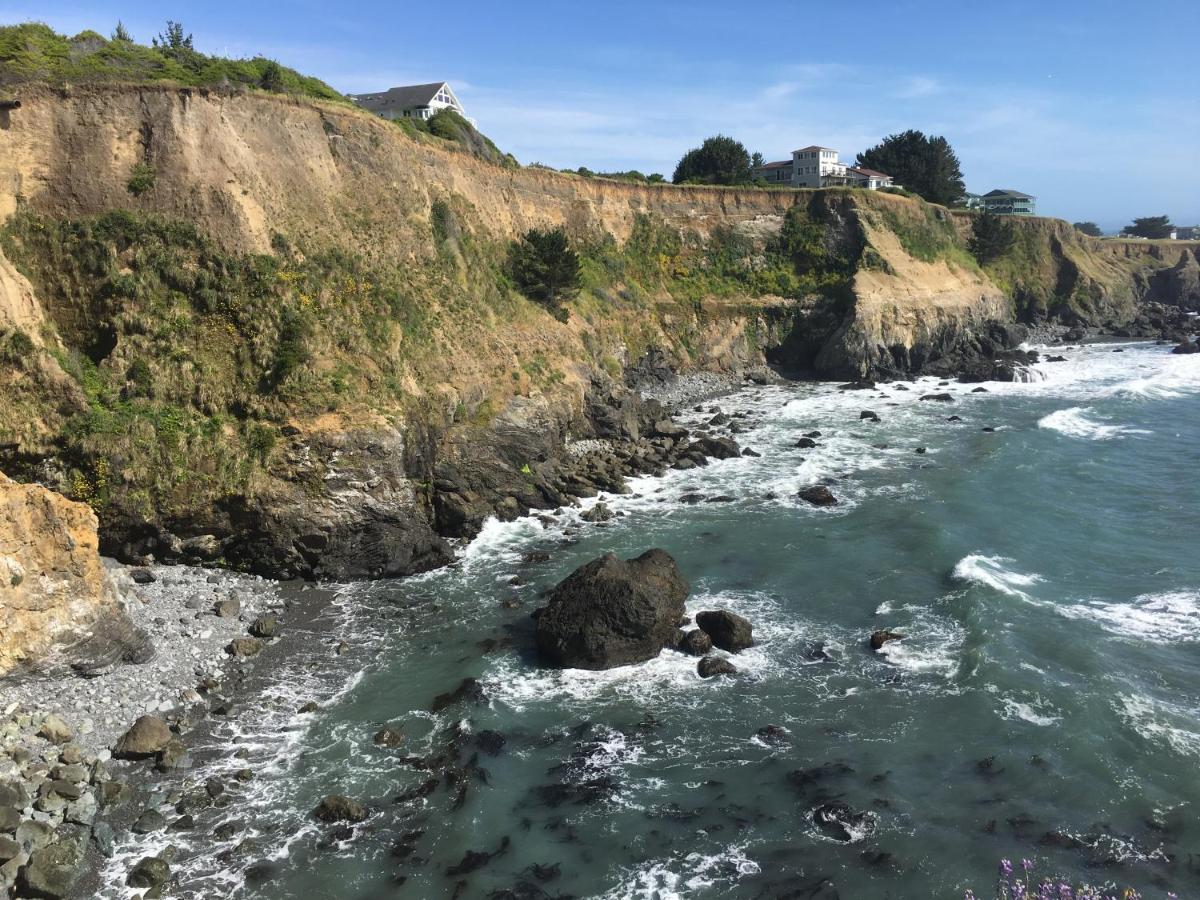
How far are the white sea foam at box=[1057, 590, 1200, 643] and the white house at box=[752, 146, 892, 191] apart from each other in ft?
248

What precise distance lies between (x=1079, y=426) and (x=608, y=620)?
143ft

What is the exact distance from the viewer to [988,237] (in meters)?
89.1

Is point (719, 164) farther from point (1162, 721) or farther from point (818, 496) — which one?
point (1162, 721)

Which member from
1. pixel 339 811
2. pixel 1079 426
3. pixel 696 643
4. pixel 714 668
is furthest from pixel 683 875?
pixel 1079 426

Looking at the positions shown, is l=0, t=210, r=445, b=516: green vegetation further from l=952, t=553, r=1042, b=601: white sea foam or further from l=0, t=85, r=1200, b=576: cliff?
l=952, t=553, r=1042, b=601: white sea foam

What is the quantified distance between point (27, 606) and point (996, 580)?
32.0m

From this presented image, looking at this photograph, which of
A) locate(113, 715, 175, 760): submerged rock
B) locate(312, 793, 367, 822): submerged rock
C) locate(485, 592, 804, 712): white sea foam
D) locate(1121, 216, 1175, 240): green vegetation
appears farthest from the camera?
locate(1121, 216, 1175, 240): green vegetation

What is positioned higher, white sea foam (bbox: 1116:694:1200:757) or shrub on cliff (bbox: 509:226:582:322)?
shrub on cliff (bbox: 509:226:582:322)

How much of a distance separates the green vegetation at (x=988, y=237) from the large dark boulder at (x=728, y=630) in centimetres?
8019

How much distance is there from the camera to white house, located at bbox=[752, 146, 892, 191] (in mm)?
95750

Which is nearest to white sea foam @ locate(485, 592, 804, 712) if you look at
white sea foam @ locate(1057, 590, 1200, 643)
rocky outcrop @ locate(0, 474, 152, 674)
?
white sea foam @ locate(1057, 590, 1200, 643)

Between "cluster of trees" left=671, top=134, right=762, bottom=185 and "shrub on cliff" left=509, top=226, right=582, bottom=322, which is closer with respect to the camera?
"shrub on cliff" left=509, top=226, right=582, bottom=322

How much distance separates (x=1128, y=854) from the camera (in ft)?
55.3

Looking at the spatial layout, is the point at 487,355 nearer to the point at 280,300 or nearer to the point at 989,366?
the point at 280,300
